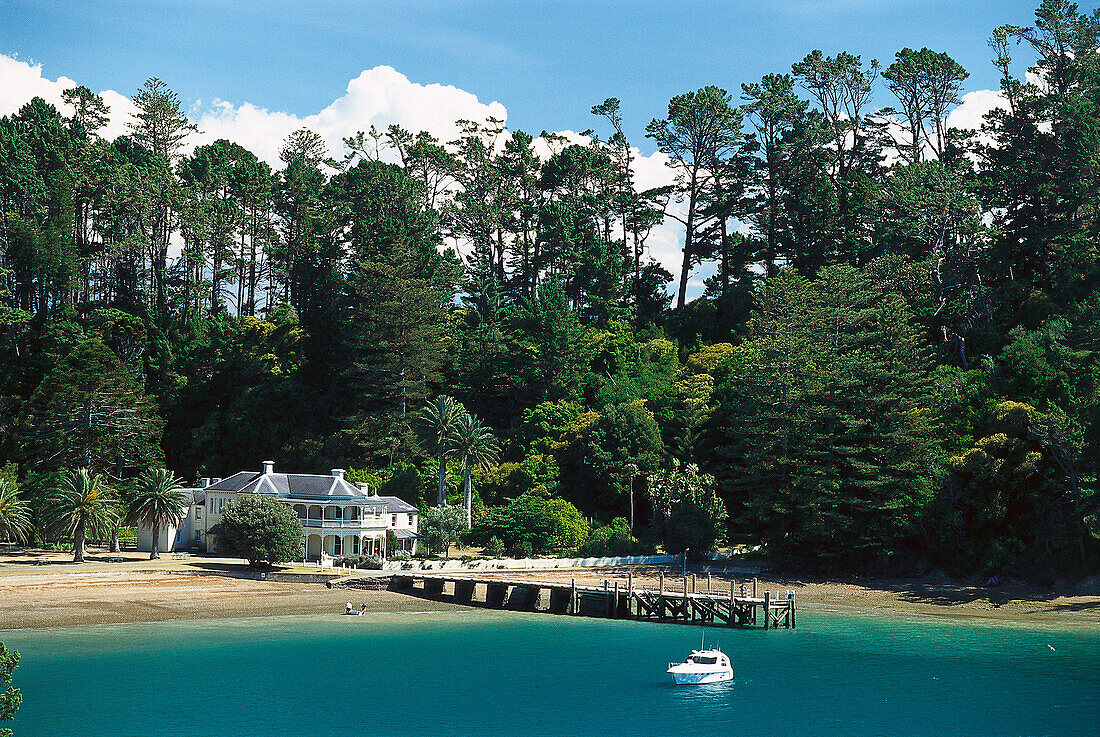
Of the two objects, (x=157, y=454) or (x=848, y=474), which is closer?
(x=848, y=474)

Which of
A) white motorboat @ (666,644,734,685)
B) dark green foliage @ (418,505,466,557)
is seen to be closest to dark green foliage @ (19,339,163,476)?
dark green foliage @ (418,505,466,557)

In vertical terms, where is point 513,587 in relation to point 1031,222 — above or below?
below

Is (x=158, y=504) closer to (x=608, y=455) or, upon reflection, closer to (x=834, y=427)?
(x=608, y=455)

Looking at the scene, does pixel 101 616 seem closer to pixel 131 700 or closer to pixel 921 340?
pixel 131 700

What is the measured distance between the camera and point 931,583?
2744 inches

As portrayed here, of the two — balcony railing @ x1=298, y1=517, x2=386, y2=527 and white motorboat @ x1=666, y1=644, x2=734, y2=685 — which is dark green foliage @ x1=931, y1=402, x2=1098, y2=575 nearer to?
white motorboat @ x1=666, y1=644, x2=734, y2=685

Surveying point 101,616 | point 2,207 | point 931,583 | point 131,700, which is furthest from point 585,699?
point 2,207

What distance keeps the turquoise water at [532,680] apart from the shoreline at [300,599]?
2.65 metres

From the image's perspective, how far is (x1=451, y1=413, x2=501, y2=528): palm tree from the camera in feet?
268

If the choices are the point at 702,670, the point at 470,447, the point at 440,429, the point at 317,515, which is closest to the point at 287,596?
the point at 317,515

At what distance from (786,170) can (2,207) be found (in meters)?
76.1

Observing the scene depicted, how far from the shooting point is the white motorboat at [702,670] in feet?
148

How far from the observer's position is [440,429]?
82562 mm

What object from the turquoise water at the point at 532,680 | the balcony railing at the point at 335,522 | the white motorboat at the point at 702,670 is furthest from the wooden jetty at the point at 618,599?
the white motorboat at the point at 702,670
